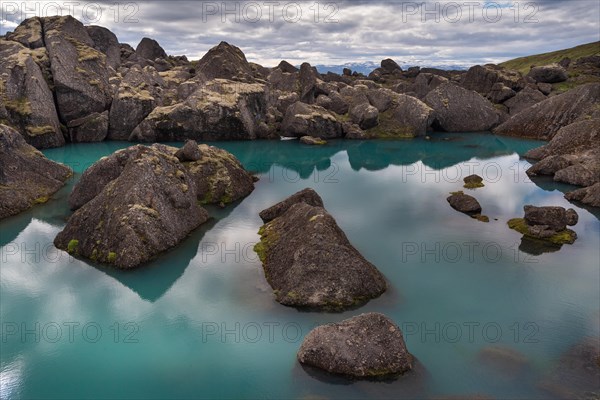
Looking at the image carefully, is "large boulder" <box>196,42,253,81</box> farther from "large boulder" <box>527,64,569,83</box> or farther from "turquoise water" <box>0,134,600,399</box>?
"large boulder" <box>527,64,569,83</box>

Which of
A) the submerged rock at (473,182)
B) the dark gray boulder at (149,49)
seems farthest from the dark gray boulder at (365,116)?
the dark gray boulder at (149,49)

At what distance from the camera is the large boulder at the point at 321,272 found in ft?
86.9

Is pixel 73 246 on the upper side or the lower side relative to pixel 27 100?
lower

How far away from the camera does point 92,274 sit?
30.4m

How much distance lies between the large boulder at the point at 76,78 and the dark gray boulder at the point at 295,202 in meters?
Result: 56.9

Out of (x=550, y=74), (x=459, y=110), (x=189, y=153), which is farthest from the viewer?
(x=550, y=74)

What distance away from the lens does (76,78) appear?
79875mm

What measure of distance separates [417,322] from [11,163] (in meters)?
43.5

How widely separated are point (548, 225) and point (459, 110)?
67737 mm

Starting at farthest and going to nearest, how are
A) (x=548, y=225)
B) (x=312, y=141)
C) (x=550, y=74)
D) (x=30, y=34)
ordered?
1. (x=550, y=74)
2. (x=30, y=34)
3. (x=312, y=141)
4. (x=548, y=225)

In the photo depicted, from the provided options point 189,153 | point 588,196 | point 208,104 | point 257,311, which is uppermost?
point 208,104

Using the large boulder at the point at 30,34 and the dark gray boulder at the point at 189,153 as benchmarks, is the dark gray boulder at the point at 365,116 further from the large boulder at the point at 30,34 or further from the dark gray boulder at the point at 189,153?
the large boulder at the point at 30,34

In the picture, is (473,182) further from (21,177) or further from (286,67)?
(286,67)

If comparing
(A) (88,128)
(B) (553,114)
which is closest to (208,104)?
(A) (88,128)
